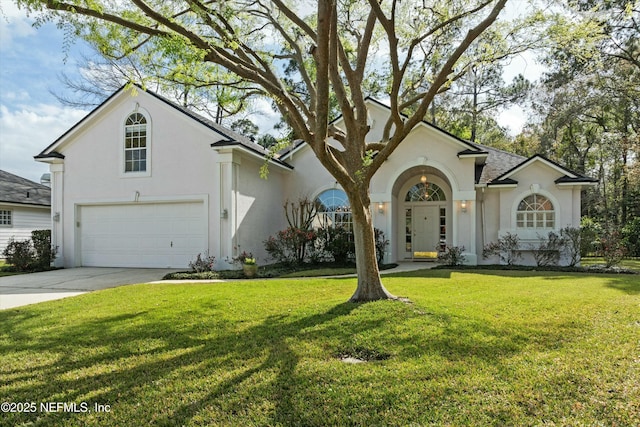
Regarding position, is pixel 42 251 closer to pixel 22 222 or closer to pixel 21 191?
pixel 22 222

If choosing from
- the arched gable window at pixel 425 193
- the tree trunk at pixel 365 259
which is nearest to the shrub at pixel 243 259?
the tree trunk at pixel 365 259

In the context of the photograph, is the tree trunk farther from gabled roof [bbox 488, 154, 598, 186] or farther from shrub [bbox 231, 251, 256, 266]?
gabled roof [bbox 488, 154, 598, 186]

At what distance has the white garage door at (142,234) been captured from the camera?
1343 centimetres

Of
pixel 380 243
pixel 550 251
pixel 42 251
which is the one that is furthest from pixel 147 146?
pixel 550 251

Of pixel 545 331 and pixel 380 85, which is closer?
pixel 545 331

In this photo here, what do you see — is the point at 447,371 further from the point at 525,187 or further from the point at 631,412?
the point at 525,187

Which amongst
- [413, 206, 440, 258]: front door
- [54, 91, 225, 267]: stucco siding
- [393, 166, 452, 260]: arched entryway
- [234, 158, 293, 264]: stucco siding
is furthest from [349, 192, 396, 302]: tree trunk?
[413, 206, 440, 258]: front door

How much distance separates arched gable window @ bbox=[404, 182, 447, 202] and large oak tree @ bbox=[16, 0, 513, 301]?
7179mm

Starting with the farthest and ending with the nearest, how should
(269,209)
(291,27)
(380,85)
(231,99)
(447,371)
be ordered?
1. (269,209)
2. (380,85)
3. (291,27)
4. (231,99)
5. (447,371)

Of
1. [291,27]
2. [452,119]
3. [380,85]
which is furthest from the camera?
[452,119]

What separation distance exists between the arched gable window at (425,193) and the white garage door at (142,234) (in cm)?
905

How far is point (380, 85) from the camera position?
12461 millimetres

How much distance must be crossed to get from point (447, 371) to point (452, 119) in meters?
29.6

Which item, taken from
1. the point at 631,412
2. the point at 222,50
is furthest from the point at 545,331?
the point at 222,50
